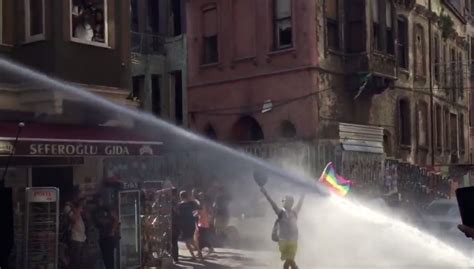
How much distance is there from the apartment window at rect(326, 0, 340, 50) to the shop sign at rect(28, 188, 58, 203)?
1369 cm

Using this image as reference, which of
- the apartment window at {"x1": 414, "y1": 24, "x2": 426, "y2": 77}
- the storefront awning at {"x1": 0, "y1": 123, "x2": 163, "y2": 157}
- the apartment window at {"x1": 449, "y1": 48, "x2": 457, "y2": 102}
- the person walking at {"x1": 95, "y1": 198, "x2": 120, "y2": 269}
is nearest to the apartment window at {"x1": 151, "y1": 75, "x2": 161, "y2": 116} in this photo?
the apartment window at {"x1": 414, "y1": 24, "x2": 426, "y2": 77}

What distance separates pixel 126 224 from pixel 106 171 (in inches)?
129

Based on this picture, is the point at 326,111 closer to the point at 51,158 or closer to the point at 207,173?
the point at 207,173

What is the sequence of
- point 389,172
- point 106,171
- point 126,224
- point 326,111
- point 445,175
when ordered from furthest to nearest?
point 445,175
point 389,172
point 326,111
point 106,171
point 126,224

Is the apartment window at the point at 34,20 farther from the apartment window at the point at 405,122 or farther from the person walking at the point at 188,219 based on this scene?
the apartment window at the point at 405,122

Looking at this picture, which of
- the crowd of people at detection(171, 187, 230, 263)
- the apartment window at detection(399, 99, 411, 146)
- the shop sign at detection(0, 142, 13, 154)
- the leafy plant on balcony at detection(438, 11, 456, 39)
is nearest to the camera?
the shop sign at detection(0, 142, 13, 154)

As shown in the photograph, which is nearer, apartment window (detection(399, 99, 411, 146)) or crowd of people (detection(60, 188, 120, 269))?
crowd of people (detection(60, 188, 120, 269))

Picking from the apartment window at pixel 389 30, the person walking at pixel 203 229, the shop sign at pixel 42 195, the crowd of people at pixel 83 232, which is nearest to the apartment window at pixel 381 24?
the apartment window at pixel 389 30

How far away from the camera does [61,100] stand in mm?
14070

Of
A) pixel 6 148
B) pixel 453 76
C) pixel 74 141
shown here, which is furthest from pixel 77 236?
pixel 453 76

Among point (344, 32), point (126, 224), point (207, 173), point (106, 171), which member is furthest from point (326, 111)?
point (126, 224)

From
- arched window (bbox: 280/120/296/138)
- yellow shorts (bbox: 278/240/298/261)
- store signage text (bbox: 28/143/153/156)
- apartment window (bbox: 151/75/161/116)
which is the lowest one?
yellow shorts (bbox: 278/240/298/261)

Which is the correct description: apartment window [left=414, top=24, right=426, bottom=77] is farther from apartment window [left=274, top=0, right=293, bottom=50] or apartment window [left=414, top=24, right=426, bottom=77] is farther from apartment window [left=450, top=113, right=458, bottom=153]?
apartment window [left=274, top=0, right=293, bottom=50]

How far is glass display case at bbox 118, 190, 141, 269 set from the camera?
44.9ft
